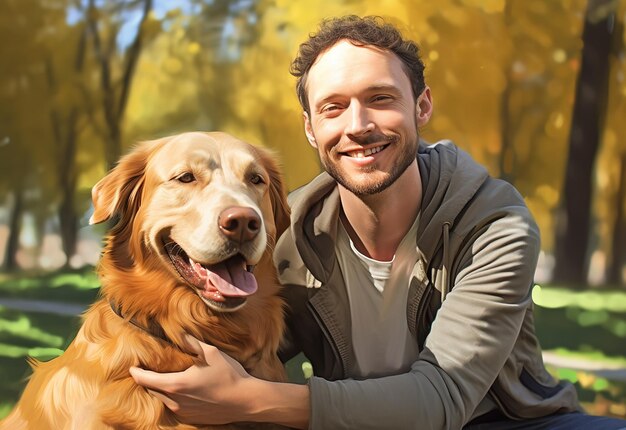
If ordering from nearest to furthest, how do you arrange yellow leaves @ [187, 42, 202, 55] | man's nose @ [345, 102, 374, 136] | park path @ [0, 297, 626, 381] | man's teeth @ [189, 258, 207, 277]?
man's teeth @ [189, 258, 207, 277], man's nose @ [345, 102, 374, 136], park path @ [0, 297, 626, 381], yellow leaves @ [187, 42, 202, 55]

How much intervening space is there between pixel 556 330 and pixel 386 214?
3.91m

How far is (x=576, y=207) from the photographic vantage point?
249 inches

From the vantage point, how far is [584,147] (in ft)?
20.7

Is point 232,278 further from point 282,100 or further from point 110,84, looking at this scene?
point 110,84

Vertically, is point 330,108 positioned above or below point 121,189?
above

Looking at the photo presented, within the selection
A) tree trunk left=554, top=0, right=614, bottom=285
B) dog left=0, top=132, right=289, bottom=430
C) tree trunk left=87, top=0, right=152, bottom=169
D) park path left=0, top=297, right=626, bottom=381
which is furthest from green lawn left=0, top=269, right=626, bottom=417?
dog left=0, top=132, right=289, bottom=430

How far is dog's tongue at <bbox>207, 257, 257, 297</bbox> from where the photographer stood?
189 centimetres

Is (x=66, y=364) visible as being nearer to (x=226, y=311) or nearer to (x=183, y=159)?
(x=226, y=311)

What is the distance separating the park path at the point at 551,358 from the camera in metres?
5.44

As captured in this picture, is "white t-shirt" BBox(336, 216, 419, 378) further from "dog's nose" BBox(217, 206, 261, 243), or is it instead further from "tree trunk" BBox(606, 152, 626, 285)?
"tree trunk" BBox(606, 152, 626, 285)

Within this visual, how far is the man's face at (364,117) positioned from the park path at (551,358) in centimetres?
377

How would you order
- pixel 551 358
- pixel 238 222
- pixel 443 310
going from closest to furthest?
pixel 238 222 < pixel 443 310 < pixel 551 358

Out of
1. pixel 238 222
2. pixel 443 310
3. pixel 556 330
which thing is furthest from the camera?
pixel 556 330

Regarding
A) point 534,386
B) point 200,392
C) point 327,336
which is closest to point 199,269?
point 200,392
